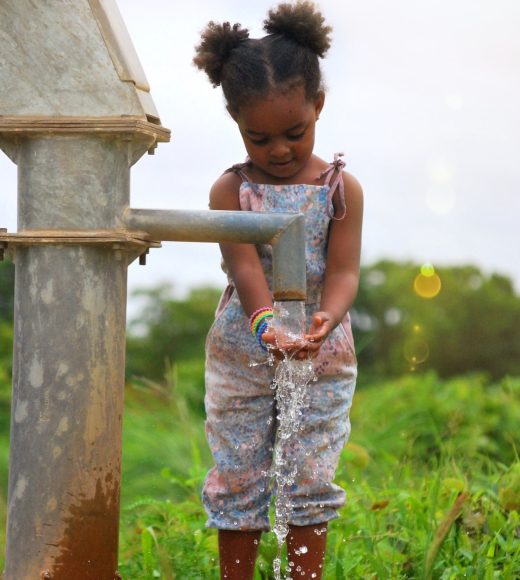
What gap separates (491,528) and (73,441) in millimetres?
1431

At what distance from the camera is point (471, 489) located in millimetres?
3418

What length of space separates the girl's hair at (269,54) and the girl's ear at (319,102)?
0.02 metres

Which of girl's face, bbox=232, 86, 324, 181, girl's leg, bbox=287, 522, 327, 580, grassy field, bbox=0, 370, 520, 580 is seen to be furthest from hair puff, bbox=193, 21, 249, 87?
girl's leg, bbox=287, 522, 327, 580

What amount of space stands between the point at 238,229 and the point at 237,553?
96 centimetres

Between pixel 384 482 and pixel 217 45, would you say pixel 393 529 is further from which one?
pixel 217 45

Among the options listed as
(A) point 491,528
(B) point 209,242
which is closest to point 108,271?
(B) point 209,242

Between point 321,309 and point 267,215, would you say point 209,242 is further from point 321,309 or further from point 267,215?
point 321,309

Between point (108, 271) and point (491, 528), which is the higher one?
point (108, 271)

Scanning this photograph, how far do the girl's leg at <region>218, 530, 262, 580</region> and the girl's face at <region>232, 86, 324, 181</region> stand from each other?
0.93 metres

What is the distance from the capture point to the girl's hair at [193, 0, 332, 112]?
2611 mm

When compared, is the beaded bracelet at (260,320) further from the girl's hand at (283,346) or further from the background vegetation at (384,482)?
the background vegetation at (384,482)

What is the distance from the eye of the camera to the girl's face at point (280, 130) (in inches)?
101

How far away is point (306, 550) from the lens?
2689mm

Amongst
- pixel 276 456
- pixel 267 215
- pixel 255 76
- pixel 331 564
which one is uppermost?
pixel 255 76
